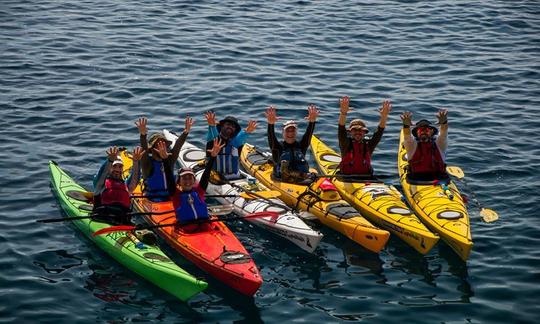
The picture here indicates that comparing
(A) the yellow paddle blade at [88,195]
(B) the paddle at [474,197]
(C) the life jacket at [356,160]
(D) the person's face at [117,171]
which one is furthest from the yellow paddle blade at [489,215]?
(A) the yellow paddle blade at [88,195]

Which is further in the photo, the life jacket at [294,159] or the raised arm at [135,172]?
the life jacket at [294,159]

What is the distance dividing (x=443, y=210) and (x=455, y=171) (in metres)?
2.32

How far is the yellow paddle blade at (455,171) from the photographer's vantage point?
19828mm

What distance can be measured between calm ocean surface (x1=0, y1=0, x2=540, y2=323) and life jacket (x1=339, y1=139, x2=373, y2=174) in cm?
218

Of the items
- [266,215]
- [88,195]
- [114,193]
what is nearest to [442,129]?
[266,215]

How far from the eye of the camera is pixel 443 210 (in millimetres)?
17938

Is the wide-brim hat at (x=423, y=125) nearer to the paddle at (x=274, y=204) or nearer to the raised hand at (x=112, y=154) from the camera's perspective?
the paddle at (x=274, y=204)

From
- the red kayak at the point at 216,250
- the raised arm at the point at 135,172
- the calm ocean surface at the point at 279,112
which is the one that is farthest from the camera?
the raised arm at the point at 135,172

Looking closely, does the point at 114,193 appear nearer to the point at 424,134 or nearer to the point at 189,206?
the point at 189,206

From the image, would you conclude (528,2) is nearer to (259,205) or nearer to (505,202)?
(505,202)

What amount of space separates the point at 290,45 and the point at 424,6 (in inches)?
321

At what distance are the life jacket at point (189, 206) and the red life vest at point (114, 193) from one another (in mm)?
1181

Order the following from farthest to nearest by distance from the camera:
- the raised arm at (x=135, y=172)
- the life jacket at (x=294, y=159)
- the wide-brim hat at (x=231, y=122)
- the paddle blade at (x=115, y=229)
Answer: the wide-brim hat at (x=231, y=122) → the life jacket at (x=294, y=159) → the raised arm at (x=135, y=172) → the paddle blade at (x=115, y=229)

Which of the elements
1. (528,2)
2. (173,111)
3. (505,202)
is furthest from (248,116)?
(528,2)
